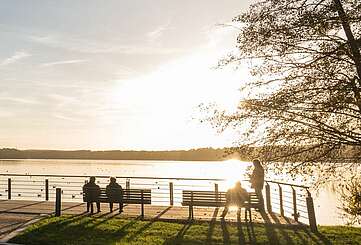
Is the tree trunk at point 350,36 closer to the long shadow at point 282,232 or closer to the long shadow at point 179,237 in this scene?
the long shadow at point 282,232

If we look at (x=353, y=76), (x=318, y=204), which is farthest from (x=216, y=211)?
(x=318, y=204)

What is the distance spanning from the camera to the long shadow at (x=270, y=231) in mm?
10766

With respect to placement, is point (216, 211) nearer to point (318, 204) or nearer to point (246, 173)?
point (246, 173)

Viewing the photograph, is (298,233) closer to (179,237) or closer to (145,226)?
(179,237)

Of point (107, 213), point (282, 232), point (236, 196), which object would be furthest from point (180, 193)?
point (282, 232)

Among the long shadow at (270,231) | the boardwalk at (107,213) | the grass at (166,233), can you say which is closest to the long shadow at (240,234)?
the grass at (166,233)

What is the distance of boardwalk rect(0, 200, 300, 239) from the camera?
13562mm

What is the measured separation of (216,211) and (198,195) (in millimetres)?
2103

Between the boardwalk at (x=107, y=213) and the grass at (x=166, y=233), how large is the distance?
88cm

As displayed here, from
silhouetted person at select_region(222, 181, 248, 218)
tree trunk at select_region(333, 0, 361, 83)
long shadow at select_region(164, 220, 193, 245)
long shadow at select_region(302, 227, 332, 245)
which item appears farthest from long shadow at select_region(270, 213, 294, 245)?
tree trunk at select_region(333, 0, 361, 83)

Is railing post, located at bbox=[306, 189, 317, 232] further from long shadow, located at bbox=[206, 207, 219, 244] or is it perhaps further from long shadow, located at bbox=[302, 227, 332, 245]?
long shadow, located at bbox=[206, 207, 219, 244]

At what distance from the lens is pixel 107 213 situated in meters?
15.5

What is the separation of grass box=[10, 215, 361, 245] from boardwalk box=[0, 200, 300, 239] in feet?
2.90

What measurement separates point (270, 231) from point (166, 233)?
2.96 metres
